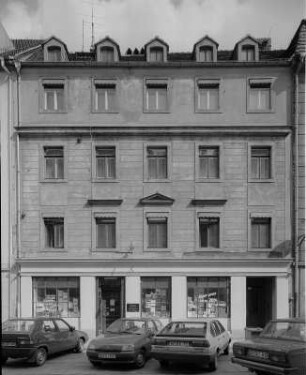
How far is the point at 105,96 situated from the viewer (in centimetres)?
2169

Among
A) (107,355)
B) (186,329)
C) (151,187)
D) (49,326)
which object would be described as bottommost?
(107,355)

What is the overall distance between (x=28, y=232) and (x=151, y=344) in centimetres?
1015

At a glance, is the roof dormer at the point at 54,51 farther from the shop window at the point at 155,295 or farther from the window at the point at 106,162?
the shop window at the point at 155,295

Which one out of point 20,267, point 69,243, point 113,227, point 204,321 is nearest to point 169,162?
point 113,227

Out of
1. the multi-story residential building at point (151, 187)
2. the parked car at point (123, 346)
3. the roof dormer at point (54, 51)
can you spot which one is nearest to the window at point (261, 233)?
the multi-story residential building at point (151, 187)

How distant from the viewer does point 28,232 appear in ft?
69.3

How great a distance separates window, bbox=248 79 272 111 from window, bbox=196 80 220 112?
1.49m

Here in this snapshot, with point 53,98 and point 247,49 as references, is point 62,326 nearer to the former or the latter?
point 53,98

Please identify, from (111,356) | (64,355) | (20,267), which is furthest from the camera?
(20,267)

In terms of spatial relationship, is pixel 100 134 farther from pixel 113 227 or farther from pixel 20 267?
pixel 20 267

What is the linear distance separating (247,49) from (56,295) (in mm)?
14162

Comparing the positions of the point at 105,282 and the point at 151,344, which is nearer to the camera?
the point at 151,344

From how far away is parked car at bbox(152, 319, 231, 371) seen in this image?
1191cm

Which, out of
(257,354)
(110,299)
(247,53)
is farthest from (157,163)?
(257,354)
